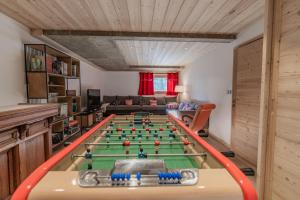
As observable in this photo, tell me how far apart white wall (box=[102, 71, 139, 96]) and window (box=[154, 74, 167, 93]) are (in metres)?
0.91

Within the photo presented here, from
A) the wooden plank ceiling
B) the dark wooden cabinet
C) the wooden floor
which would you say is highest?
the wooden plank ceiling

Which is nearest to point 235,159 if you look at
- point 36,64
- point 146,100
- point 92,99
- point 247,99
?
point 247,99

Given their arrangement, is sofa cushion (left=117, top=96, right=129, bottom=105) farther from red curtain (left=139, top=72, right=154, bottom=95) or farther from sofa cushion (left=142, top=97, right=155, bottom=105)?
red curtain (left=139, top=72, right=154, bottom=95)

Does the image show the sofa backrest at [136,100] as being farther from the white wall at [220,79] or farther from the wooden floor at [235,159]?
the wooden floor at [235,159]

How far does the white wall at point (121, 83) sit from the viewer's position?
827 cm

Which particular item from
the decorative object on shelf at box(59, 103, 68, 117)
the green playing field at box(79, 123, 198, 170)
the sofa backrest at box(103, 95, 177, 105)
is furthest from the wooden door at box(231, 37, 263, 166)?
the sofa backrest at box(103, 95, 177, 105)

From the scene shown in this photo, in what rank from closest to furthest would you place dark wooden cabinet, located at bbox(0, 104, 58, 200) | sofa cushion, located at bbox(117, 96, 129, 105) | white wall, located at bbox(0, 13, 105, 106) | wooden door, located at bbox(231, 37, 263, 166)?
dark wooden cabinet, located at bbox(0, 104, 58, 200) → white wall, located at bbox(0, 13, 105, 106) → wooden door, located at bbox(231, 37, 263, 166) → sofa cushion, located at bbox(117, 96, 129, 105)

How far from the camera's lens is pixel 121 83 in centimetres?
832

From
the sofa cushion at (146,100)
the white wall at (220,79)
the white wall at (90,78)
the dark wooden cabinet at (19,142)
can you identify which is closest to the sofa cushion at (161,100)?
the sofa cushion at (146,100)

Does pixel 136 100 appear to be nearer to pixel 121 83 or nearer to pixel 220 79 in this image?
pixel 121 83

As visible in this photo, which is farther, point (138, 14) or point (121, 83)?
point (121, 83)

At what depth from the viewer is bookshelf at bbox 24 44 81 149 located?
295 centimetres

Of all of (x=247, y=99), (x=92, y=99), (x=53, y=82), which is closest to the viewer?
(x=247, y=99)

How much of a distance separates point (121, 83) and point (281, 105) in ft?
23.9
